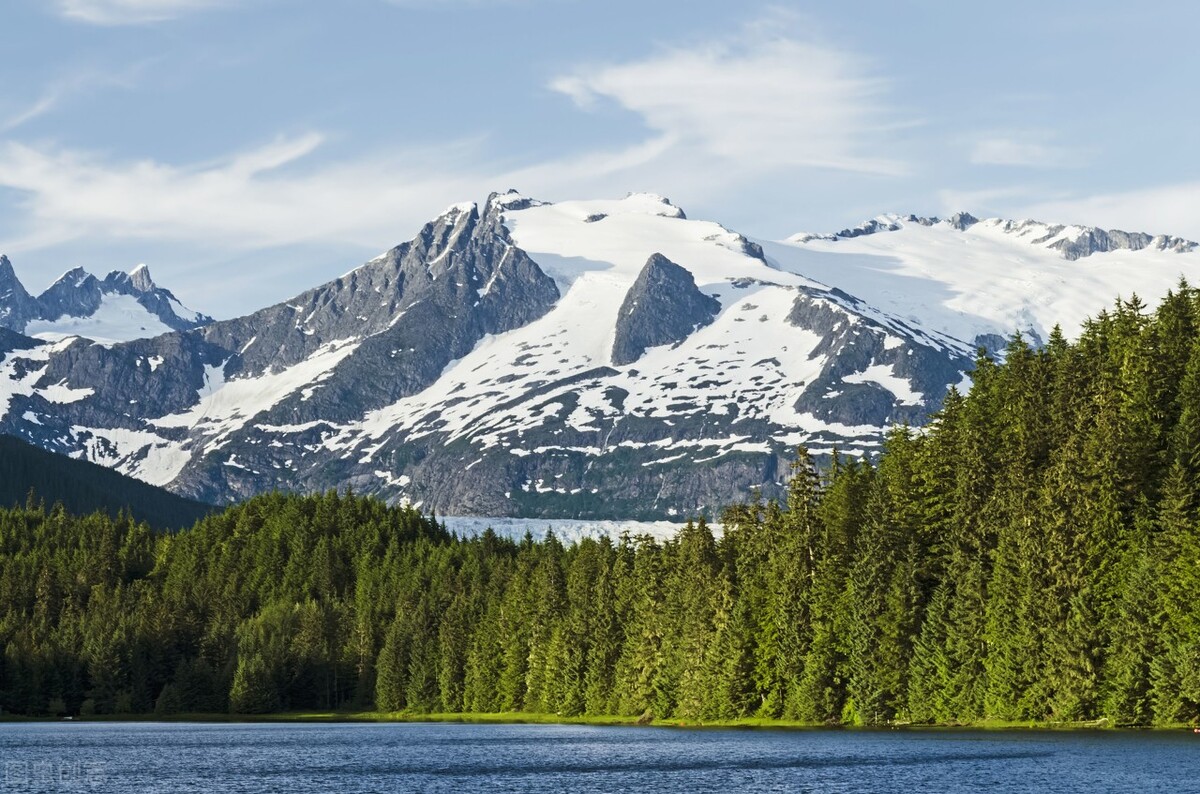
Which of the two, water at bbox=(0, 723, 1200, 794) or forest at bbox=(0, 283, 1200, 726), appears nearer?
water at bbox=(0, 723, 1200, 794)

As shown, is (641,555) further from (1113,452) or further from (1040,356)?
(1113,452)

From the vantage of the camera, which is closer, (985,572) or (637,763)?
(637,763)

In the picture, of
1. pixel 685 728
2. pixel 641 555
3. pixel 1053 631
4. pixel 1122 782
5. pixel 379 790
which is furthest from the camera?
pixel 641 555

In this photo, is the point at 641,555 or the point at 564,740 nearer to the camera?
the point at 564,740

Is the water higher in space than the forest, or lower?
lower

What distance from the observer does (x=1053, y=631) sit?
419 feet

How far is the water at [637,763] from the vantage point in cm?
9869

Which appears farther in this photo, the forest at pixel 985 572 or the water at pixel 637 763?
the forest at pixel 985 572

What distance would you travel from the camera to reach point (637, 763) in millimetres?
122938

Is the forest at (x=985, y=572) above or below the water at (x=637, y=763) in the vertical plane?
above

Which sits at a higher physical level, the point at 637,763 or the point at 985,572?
the point at 985,572

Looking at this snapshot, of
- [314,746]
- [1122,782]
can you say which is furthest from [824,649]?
[1122,782]

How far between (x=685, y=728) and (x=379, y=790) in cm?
6056

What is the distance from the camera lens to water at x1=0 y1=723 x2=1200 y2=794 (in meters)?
98.7
